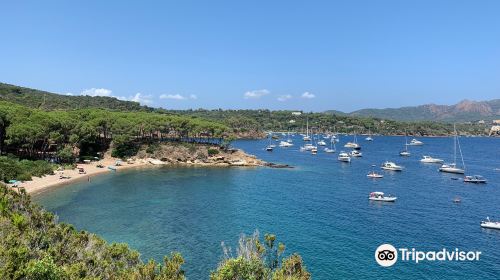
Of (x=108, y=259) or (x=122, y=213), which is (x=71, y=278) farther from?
(x=122, y=213)

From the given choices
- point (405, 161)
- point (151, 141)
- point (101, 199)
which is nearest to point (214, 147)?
point (151, 141)

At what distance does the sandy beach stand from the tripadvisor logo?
2393 inches

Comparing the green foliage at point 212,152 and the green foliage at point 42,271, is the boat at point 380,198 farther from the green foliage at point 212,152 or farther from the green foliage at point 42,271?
the green foliage at point 42,271

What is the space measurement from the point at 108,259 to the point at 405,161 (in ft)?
439

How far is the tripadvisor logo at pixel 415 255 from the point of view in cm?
4400

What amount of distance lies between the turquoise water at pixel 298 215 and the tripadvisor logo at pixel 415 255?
99 centimetres

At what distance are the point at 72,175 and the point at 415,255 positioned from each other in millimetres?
73635

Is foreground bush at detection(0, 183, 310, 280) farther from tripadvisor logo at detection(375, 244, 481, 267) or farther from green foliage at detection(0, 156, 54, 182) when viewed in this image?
green foliage at detection(0, 156, 54, 182)

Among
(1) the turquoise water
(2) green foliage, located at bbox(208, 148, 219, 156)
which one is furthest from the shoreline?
(1) the turquoise water

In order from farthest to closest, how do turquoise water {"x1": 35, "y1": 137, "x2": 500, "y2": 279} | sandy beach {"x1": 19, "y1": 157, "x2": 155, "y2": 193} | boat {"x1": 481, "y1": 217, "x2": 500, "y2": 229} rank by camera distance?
sandy beach {"x1": 19, "y1": 157, "x2": 155, "y2": 193}
boat {"x1": 481, "y1": 217, "x2": 500, "y2": 229}
turquoise water {"x1": 35, "y1": 137, "x2": 500, "y2": 279}

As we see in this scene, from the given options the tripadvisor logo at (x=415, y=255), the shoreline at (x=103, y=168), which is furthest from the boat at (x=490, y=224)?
the shoreline at (x=103, y=168)

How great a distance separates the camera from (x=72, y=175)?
8875cm

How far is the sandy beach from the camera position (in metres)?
74.8

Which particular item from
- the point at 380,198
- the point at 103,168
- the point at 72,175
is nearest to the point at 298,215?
the point at 380,198
